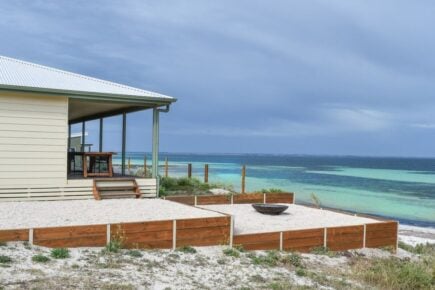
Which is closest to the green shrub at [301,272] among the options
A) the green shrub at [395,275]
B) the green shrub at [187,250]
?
the green shrub at [395,275]

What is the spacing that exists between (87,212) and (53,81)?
4.56m

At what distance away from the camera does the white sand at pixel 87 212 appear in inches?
342

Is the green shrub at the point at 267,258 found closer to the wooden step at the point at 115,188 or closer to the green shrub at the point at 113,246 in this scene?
the green shrub at the point at 113,246

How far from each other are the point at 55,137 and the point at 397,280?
28.4 ft

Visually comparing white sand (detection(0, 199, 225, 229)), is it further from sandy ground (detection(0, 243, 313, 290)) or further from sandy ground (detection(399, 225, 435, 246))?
sandy ground (detection(399, 225, 435, 246))

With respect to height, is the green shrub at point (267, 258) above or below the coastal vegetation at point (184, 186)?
below

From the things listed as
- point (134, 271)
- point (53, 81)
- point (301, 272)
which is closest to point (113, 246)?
point (134, 271)

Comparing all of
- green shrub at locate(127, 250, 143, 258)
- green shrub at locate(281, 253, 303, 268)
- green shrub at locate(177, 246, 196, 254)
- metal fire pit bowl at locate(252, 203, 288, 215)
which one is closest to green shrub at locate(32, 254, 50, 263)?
green shrub at locate(127, 250, 143, 258)

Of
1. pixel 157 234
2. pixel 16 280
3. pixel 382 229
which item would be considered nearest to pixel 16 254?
pixel 16 280

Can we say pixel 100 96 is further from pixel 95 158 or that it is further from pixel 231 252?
pixel 231 252

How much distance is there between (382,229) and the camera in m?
10.4

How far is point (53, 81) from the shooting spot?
41.9 feet

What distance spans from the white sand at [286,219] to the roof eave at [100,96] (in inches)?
133

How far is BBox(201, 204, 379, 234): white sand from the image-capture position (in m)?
10.2
